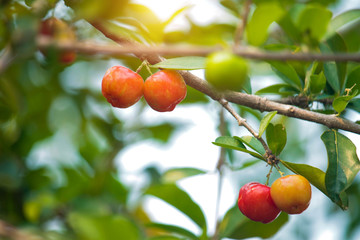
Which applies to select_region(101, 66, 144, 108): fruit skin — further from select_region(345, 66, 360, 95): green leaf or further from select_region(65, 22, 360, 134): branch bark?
select_region(345, 66, 360, 95): green leaf

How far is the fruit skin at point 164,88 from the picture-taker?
121 cm

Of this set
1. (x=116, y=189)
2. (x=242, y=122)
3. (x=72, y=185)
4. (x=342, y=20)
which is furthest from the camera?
(x=116, y=189)

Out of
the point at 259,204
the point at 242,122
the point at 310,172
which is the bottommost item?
the point at 259,204

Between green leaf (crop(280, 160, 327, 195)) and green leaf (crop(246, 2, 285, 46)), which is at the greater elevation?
green leaf (crop(246, 2, 285, 46))

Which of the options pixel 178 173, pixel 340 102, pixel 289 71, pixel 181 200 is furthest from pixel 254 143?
pixel 178 173

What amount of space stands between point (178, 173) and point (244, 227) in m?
0.47

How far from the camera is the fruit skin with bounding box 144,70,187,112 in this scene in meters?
1.21

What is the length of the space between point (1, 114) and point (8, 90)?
192 millimetres

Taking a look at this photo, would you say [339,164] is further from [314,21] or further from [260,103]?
[314,21]

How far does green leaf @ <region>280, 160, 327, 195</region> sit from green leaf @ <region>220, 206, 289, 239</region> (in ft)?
1.44

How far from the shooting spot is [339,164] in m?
1.23

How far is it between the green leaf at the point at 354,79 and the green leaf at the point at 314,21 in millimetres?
200

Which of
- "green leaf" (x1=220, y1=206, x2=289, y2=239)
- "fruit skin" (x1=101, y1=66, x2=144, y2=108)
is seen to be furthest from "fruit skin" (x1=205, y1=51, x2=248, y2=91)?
"green leaf" (x1=220, y1=206, x2=289, y2=239)

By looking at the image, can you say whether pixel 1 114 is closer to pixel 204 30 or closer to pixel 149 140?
pixel 149 140
